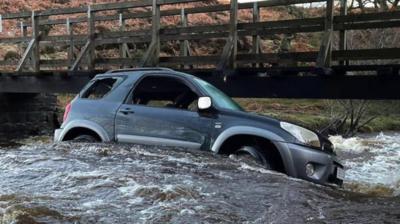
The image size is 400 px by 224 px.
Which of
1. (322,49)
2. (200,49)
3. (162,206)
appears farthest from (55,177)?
(200,49)

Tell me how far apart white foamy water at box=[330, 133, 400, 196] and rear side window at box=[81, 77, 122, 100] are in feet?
14.1

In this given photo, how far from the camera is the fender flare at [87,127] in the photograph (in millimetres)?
8023

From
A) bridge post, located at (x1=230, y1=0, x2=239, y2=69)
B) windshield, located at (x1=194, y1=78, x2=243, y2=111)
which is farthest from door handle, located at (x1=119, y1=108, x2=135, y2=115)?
bridge post, located at (x1=230, y1=0, x2=239, y2=69)

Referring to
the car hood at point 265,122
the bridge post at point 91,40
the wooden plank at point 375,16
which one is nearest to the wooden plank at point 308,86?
the wooden plank at point 375,16

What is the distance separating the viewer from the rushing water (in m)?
4.98

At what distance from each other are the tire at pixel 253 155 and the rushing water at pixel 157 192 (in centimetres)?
15

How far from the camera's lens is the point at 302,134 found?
692cm

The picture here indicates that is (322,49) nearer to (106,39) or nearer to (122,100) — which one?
(122,100)

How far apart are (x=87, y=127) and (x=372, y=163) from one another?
335 inches

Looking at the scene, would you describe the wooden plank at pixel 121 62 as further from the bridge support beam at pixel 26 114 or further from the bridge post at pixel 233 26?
the bridge support beam at pixel 26 114

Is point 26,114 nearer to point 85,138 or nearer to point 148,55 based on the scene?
point 148,55

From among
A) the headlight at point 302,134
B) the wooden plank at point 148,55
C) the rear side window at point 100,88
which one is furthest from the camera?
the wooden plank at point 148,55

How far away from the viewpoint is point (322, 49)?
10.6 metres

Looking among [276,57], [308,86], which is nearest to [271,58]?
[276,57]
